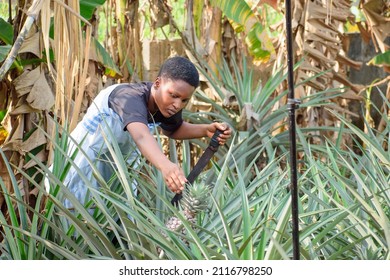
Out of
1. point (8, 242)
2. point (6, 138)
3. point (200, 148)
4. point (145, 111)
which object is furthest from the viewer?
point (200, 148)

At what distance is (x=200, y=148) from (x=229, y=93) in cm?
49

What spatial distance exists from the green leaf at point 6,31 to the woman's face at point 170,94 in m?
0.82

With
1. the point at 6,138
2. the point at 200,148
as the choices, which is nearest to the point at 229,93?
the point at 200,148

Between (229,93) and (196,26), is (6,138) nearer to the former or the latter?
(229,93)

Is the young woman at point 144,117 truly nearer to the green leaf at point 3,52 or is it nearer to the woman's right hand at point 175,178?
the woman's right hand at point 175,178

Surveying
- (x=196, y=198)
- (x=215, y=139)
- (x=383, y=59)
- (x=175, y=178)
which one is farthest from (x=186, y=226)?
(x=383, y=59)

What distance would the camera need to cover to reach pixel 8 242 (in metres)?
2.81

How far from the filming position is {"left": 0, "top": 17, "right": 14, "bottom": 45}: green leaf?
11.9ft

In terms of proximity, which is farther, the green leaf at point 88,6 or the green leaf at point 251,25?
the green leaf at point 251,25

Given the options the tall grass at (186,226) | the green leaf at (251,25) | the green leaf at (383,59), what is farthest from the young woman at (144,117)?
the green leaf at (383,59)

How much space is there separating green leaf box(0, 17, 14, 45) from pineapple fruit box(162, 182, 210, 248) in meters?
1.39

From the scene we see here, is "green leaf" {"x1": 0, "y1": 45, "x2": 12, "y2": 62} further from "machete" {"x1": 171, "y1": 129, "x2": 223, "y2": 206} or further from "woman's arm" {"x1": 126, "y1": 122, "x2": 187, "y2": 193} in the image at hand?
"machete" {"x1": 171, "y1": 129, "x2": 223, "y2": 206}

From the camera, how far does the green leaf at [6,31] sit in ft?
11.9

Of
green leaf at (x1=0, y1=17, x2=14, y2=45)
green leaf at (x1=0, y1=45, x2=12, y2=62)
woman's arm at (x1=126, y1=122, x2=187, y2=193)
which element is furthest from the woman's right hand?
green leaf at (x1=0, y1=17, x2=14, y2=45)
